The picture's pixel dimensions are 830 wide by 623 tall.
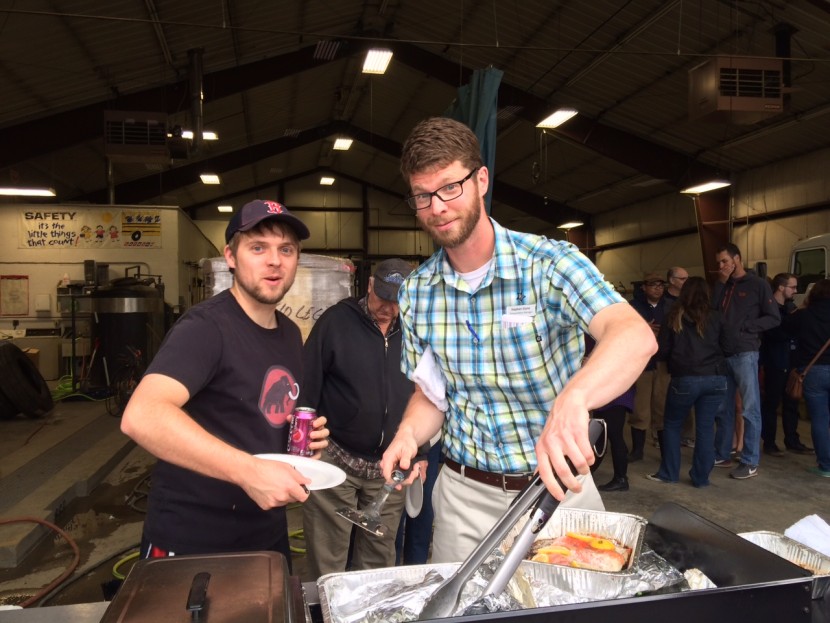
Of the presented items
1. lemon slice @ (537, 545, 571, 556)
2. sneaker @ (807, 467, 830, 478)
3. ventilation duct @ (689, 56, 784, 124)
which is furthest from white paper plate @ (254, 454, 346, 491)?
ventilation duct @ (689, 56, 784, 124)

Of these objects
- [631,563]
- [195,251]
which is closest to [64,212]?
[195,251]

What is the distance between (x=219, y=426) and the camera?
1.81 m

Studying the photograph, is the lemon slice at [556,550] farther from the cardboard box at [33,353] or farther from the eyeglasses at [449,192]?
the cardboard box at [33,353]

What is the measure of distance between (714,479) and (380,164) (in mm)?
17497

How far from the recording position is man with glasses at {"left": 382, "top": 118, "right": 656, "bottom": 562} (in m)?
1.51

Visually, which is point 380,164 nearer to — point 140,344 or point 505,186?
point 505,186

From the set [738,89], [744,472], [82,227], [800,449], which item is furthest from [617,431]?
[82,227]

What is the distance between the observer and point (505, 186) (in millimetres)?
19312

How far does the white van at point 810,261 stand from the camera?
8531mm

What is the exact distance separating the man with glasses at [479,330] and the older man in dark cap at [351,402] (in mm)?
1162

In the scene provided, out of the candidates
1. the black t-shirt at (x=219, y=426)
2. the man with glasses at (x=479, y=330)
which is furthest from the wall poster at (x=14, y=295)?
the man with glasses at (x=479, y=330)

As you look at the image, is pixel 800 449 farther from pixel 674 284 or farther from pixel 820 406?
pixel 674 284

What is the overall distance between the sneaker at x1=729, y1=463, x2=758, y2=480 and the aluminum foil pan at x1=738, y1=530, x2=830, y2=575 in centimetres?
465

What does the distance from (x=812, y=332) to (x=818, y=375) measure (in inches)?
15.8
